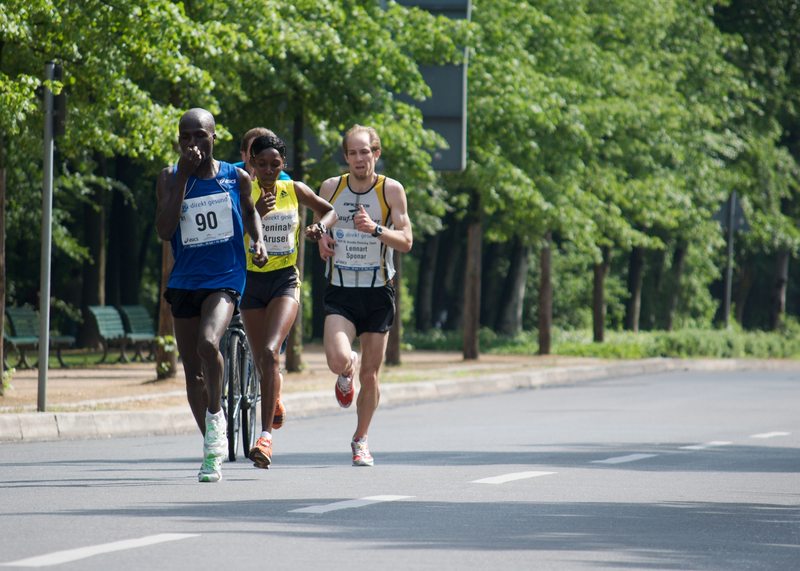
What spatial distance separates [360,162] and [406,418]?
7.31 metres

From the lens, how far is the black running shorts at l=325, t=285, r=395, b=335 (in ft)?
38.3

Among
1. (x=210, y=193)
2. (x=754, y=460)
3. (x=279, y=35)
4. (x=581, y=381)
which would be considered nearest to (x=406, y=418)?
(x=279, y=35)

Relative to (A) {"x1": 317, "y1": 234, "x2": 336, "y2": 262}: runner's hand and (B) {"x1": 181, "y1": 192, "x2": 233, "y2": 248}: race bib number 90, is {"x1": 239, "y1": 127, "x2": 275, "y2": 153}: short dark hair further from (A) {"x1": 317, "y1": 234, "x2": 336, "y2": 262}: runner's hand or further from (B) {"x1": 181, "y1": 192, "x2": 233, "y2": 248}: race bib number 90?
(B) {"x1": 181, "y1": 192, "x2": 233, "y2": 248}: race bib number 90

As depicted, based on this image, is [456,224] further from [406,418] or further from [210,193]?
[210,193]

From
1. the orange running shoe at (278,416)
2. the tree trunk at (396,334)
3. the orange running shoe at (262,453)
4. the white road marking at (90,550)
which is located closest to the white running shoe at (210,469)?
the orange running shoe at (262,453)

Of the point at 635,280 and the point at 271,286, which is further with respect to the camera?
the point at 635,280

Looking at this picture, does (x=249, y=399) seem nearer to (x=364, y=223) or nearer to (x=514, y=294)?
(x=364, y=223)

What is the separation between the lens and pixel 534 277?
5400cm

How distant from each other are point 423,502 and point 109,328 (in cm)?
1866

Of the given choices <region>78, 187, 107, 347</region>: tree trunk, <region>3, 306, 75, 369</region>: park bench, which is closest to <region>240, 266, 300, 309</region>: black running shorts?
<region>3, 306, 75, 369</region>: park bench

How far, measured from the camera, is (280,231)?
11.3 meters

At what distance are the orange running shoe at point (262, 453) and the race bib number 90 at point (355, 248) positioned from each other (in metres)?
1.31

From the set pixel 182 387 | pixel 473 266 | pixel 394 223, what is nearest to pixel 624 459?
pixel 394 223

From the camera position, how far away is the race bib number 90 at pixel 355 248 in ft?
38.0
